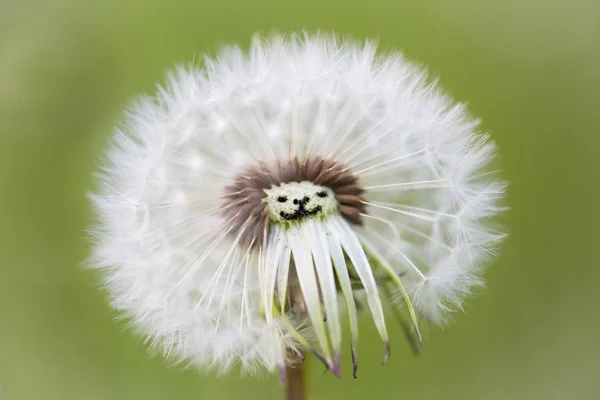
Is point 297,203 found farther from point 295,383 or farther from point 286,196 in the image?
point 295,383

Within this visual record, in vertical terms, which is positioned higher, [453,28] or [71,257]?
[453,28]

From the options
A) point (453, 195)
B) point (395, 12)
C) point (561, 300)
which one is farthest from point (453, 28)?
point (453, 195)

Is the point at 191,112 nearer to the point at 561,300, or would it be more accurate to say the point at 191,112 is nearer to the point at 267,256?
the point at 267,256

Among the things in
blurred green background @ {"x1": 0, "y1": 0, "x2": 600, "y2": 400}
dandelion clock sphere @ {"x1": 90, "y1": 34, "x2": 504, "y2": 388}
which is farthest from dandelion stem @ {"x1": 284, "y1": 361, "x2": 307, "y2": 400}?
blurred green background @ {"x1": 0, "y1": 0, "x2": 600, "y2": 400}

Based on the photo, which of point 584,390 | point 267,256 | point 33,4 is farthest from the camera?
point 33,4

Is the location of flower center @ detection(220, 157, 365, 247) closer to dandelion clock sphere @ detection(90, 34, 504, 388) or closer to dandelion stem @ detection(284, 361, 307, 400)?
dandelion clock sphere @ detection(90, 34, 504, 388)

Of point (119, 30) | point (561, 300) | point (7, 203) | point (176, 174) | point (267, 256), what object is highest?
point (119, 30)

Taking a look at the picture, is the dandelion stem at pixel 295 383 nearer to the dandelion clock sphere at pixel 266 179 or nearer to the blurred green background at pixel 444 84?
the dandelion clock sphere at pixel 266 179
